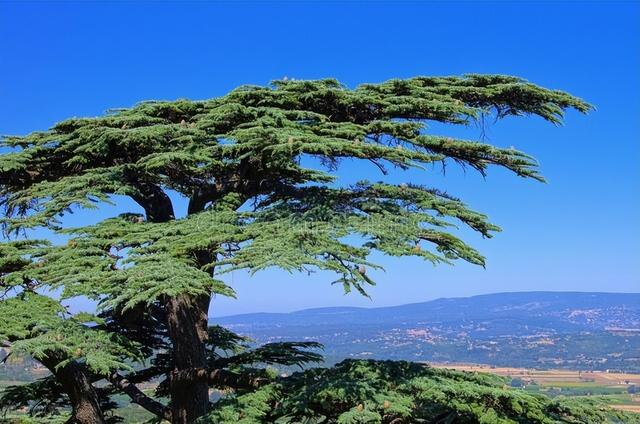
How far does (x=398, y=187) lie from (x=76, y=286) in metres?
4.48

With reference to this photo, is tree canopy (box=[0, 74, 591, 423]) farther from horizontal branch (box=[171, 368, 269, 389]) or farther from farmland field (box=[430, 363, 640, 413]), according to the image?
farmland field (box=[430, 363, 640, 413])

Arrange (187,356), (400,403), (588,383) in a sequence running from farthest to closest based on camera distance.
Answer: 1. (588,383)
2. (187,356)
3. (400,403)

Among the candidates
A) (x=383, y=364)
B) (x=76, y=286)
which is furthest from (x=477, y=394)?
(x=76, y=286)

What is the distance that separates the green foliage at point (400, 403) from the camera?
23.9 feet

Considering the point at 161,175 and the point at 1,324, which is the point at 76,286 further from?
the point at 161,175

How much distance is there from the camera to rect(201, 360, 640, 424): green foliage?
7270 millimetres

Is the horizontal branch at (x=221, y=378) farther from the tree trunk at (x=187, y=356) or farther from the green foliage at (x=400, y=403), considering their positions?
the green foliage at (x=400, y=403)

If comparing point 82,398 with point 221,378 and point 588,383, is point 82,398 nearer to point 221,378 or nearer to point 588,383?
point 221,378

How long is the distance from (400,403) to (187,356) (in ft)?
13.5

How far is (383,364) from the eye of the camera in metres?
8.56

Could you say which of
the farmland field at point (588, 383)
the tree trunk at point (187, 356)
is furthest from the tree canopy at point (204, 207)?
the farmland field at point (588, 383)

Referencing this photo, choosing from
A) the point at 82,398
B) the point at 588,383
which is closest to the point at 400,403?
the point at 82,398

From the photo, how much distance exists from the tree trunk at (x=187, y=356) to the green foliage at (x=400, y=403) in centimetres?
216

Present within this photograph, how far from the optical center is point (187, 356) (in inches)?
399
